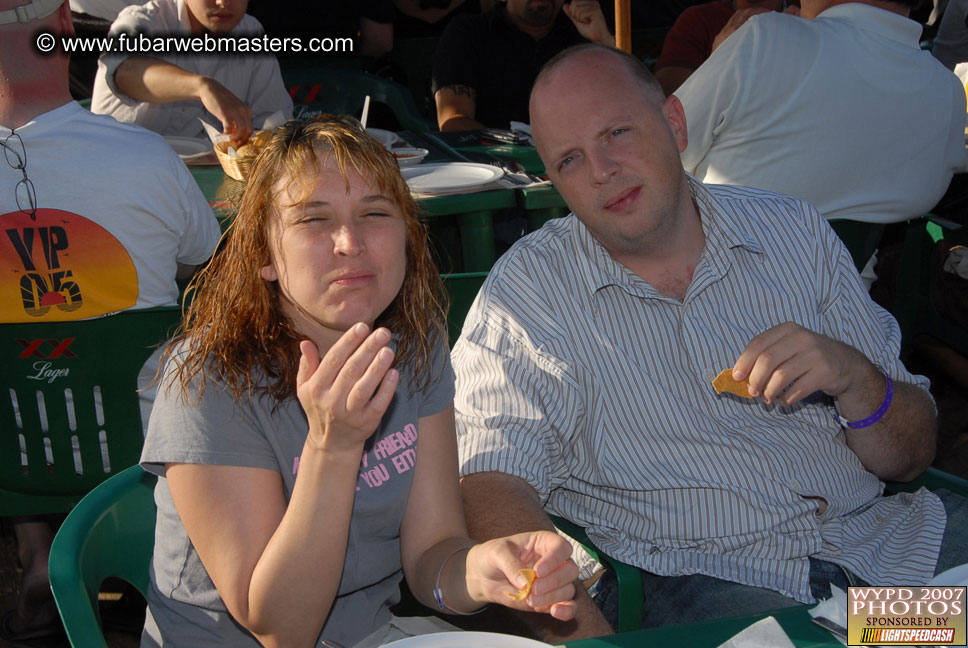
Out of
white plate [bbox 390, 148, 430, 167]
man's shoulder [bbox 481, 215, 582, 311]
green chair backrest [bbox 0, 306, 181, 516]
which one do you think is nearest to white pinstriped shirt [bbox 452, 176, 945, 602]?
man's shoulder [bbox 481, 215, 582, 311]

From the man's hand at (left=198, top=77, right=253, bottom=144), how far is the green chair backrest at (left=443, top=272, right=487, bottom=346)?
133cm

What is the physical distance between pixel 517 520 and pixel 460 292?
78 cm

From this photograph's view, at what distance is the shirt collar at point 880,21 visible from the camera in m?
2.81

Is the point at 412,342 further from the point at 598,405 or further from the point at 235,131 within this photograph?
the point at 235,131

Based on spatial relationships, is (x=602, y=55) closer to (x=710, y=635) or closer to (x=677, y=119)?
(x=677, y=119)

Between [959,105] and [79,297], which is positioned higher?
[959,105]

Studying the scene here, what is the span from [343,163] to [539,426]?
683mm

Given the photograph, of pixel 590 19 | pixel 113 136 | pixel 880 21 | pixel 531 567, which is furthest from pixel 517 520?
pixel 590 19

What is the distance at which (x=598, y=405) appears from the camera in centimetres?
189

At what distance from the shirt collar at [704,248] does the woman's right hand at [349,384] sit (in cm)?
81

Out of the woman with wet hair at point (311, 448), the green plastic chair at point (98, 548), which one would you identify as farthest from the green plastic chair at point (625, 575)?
the green plastic chair at point (98, 548)

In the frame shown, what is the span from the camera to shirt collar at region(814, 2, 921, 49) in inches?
111

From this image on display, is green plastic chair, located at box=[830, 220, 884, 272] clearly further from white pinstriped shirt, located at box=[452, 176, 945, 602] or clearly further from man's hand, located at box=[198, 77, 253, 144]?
man's hand, located at box=[198, 77, 253, 144]

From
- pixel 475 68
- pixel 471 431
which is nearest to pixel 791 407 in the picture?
pixel 471 431
